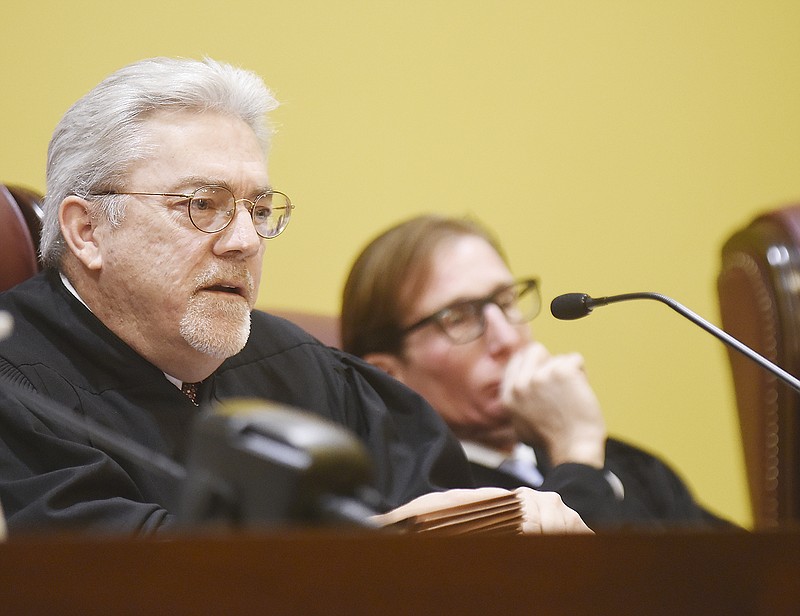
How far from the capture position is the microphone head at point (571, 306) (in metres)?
1.50

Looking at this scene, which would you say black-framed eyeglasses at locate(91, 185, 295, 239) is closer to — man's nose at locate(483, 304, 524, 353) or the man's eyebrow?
the man's eyebrow

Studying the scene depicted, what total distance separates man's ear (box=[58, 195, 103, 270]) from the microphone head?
0.69m

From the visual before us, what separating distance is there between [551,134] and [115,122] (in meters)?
1.43

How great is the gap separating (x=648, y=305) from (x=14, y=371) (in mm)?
1828

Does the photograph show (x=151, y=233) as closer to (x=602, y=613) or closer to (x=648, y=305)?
(x=602, y=613)

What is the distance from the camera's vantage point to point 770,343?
187 centimetres

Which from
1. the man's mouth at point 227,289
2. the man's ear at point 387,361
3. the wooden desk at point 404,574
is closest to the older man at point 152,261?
the man's mouth at point 227,289

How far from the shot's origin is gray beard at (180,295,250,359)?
156 cm

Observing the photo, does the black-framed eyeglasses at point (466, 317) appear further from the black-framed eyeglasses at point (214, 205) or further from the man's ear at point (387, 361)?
the black-framed eyeglasses at point (214, 205)

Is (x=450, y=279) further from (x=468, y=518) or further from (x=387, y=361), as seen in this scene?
(x=468, y=518)

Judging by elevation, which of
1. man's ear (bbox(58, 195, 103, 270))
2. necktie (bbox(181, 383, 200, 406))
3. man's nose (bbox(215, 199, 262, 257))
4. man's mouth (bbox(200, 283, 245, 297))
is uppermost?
man's nose (bbox(215, 199, 262, 257))

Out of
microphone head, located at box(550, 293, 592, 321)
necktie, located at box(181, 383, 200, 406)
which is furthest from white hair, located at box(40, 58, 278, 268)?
microphone head, located at box(550, 293, 592, 321)

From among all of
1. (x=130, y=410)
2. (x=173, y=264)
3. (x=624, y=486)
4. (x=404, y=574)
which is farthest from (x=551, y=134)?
(x=404, y=574)

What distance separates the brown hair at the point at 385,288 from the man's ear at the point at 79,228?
29.7 inches
